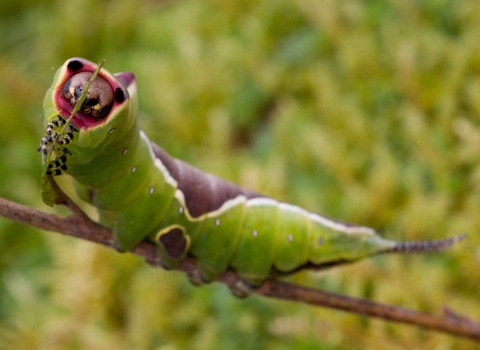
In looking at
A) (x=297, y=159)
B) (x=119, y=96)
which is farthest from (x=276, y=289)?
(x=297, y=159)

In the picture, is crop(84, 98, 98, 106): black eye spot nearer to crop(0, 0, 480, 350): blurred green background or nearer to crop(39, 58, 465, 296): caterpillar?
crop(39, 58, 465, 296): caterpillar

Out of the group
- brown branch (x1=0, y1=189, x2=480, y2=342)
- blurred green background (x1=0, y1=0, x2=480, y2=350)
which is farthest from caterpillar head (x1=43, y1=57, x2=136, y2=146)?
blurred green background (x1=0, y1=0, x2=480, y2=350)

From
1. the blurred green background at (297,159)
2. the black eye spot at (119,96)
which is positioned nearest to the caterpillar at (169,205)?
the black eye spot at (119,96)

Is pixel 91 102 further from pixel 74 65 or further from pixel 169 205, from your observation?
pixel 169 205

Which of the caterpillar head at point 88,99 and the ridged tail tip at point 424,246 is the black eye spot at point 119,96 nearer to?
the caterpillar head at point 88,99

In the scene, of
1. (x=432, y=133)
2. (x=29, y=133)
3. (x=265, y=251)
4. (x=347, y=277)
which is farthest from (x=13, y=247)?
(x=432, y=133)

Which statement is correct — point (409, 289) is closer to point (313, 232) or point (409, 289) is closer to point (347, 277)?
point (347, 277)
